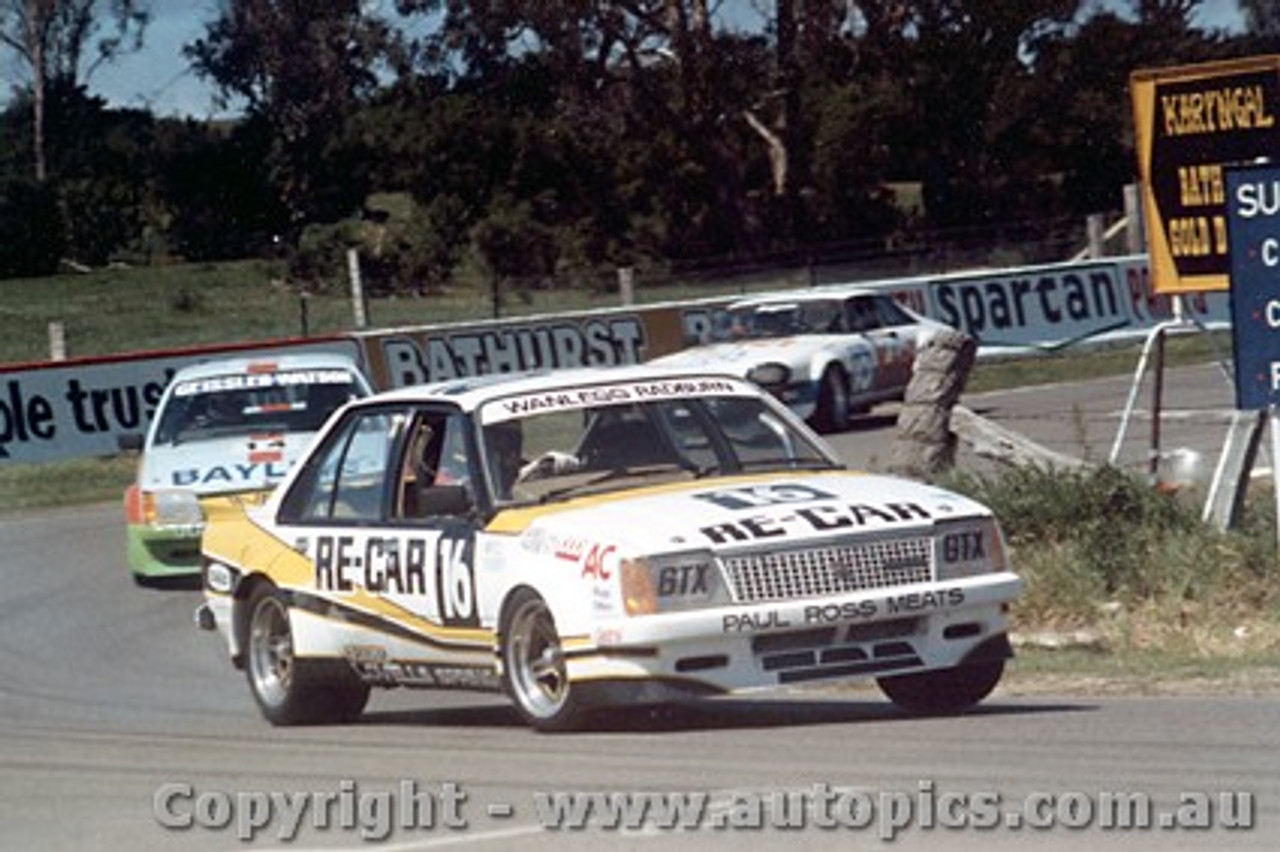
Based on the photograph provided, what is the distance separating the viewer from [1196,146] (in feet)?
53.4

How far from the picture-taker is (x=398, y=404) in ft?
39.3

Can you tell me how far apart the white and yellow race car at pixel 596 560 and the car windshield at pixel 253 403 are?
682cm

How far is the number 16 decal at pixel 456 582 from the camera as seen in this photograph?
11.0 meters

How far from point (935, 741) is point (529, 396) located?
8.36ft

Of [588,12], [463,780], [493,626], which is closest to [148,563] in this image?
[493,626]

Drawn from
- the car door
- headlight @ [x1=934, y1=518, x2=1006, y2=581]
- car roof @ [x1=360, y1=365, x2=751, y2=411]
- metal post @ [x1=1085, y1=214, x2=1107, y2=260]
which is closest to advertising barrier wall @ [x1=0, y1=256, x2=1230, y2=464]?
metal post @ [x1=1085, y1=214, x2=1107, y2=260]

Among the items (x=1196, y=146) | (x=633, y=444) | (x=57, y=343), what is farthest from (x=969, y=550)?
(x=57, y=343)

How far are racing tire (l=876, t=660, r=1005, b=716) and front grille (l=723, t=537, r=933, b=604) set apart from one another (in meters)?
0.55

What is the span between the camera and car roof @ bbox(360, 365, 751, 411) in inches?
452

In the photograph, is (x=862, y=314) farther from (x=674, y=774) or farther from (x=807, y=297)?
(x=674, y=774)

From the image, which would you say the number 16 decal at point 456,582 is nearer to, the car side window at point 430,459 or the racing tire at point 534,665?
the car side window at point 430,459

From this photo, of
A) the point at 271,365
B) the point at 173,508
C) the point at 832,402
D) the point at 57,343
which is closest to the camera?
the point at 173,508

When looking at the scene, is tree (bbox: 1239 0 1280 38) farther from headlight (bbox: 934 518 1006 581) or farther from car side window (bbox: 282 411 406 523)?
headlight (bbox: 934 518 1006 581)

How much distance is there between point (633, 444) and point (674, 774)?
235 cm
